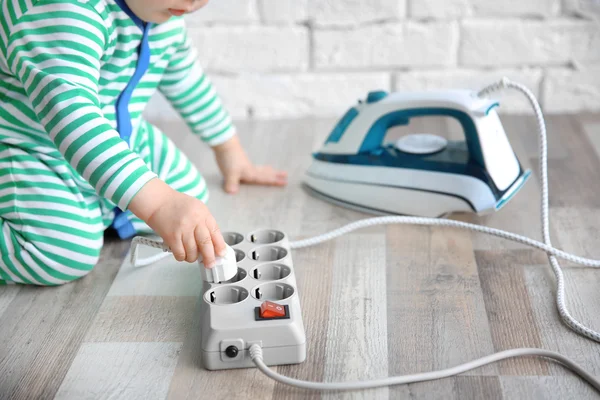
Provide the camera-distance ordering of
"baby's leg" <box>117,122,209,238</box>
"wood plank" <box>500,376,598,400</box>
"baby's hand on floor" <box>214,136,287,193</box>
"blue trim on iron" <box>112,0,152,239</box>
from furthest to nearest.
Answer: "baby's hand on floor" <box>214,136,287,193</box> < "baby's leg" <box>117,122,209,238</box> < "blue trim on iron" <box>112,0,152,239</box> < "wood plank" <box>500,376,598,400</box>

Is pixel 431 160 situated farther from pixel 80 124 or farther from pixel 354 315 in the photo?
pixel 80 124

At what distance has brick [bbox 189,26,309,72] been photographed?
140 cm

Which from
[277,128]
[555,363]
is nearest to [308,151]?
[277,128]

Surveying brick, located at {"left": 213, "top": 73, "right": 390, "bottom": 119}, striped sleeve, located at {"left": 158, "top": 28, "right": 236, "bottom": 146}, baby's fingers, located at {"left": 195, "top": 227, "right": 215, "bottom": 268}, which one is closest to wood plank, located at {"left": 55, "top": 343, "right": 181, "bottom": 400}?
baby's fingers, located at {"left": 195, "top": 227, "right": 215, "bottom": 268}

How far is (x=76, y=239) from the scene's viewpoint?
93 centimetres

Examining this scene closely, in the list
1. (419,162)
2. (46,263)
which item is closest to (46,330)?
(46,263)

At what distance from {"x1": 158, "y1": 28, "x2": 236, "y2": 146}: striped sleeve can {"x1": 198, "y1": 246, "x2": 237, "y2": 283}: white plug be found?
384 millimetres

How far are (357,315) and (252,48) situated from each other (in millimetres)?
733

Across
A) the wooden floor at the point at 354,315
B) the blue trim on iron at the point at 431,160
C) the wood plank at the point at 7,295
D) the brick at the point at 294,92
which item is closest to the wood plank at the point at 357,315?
the wooden floor at the point at 354,315

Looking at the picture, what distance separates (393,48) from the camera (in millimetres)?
1413

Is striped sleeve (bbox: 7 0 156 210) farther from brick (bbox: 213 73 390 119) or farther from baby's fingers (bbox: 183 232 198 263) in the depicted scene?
brick (bbox: 213 73 390 119)

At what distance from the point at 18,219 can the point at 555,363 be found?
25.1 inches

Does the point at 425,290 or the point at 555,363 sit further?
the point at 425,290

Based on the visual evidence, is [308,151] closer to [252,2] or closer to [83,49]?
[252,2]
